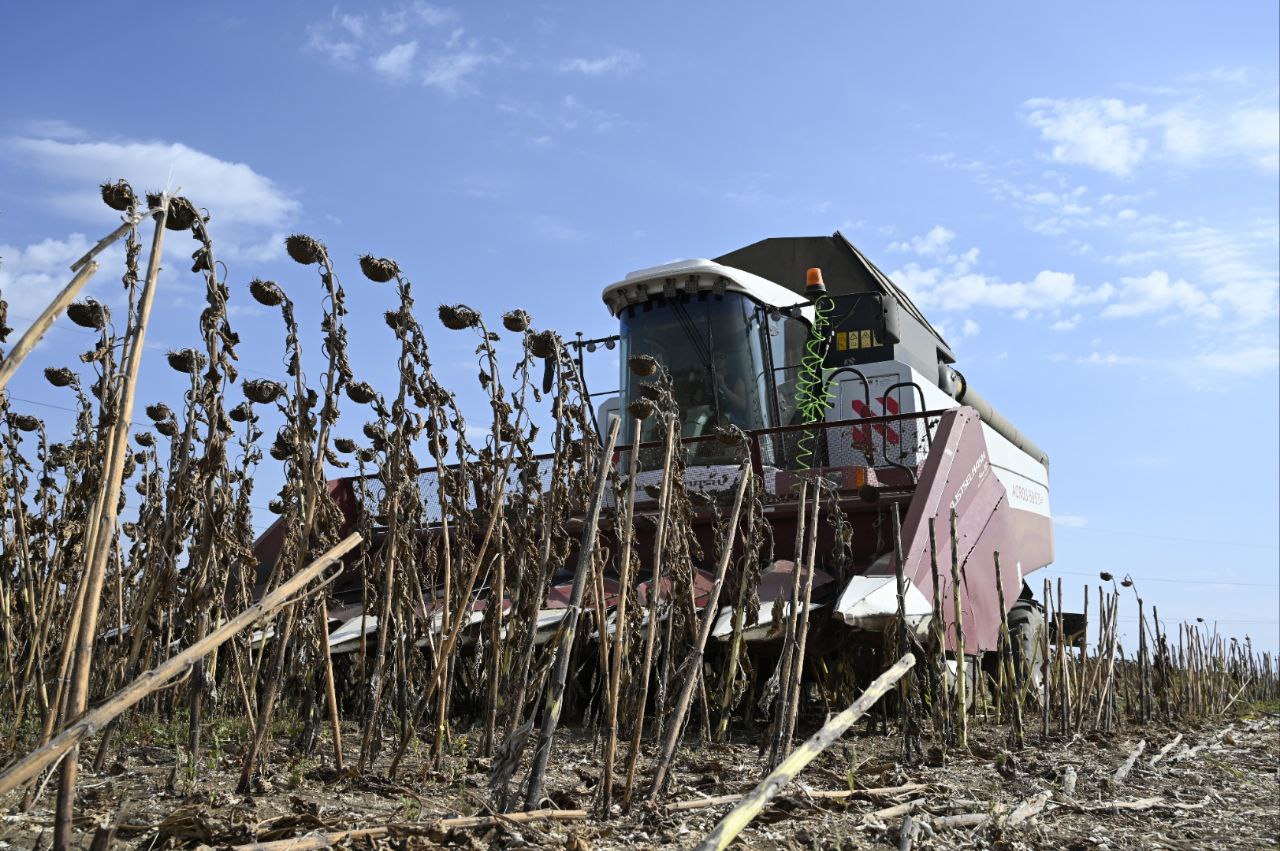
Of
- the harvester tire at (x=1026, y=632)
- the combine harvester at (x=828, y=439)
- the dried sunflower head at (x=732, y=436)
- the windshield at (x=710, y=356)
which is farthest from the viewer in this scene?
the harvester tire at (x=1026, y=632)

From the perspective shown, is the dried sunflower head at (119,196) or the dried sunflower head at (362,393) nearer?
the dried sunflower head at (119,196)

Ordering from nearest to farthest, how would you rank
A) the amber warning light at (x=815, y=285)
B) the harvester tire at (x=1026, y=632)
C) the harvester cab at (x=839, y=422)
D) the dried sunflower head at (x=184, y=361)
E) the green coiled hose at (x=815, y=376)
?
the dried sunflower head at (x=184, y=361) → the harvester cab at (x=839, y=422) → the harvester tire at (x=1026, y=632) → the green coiled hose at (x=815, y=376) → the amber warning light at (x=815, y=285)

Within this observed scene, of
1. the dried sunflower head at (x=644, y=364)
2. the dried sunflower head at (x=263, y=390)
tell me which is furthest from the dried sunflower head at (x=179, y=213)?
the dried sunflower head at (x=644, y=364)

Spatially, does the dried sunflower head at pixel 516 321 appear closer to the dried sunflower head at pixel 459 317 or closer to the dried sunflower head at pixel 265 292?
the dried sunflower head at pixel 459 317

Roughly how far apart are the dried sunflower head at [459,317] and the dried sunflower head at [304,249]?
0.80 m

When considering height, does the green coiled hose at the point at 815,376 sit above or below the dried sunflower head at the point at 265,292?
above

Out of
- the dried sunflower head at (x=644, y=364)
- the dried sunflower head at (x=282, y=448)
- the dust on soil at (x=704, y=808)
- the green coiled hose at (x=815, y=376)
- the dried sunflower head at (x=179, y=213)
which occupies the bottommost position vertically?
the dust on soil at (x=704, y=808)

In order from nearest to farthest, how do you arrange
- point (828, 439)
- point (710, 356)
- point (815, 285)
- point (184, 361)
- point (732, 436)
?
point (184, 361)
point (732, 436)
point (828, 439)
point (710, 356)
point (815, 285)

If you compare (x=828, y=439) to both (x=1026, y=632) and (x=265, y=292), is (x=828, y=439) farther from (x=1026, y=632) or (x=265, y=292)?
→ (x=265, y=292)

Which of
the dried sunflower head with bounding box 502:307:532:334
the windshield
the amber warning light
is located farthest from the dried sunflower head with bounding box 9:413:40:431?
the amber warning light

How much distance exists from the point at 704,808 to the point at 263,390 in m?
2.06

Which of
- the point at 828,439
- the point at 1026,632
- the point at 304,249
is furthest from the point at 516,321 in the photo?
the point at 1026,632

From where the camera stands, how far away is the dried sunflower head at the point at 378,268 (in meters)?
4.03

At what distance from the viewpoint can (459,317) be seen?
4.42 metres
